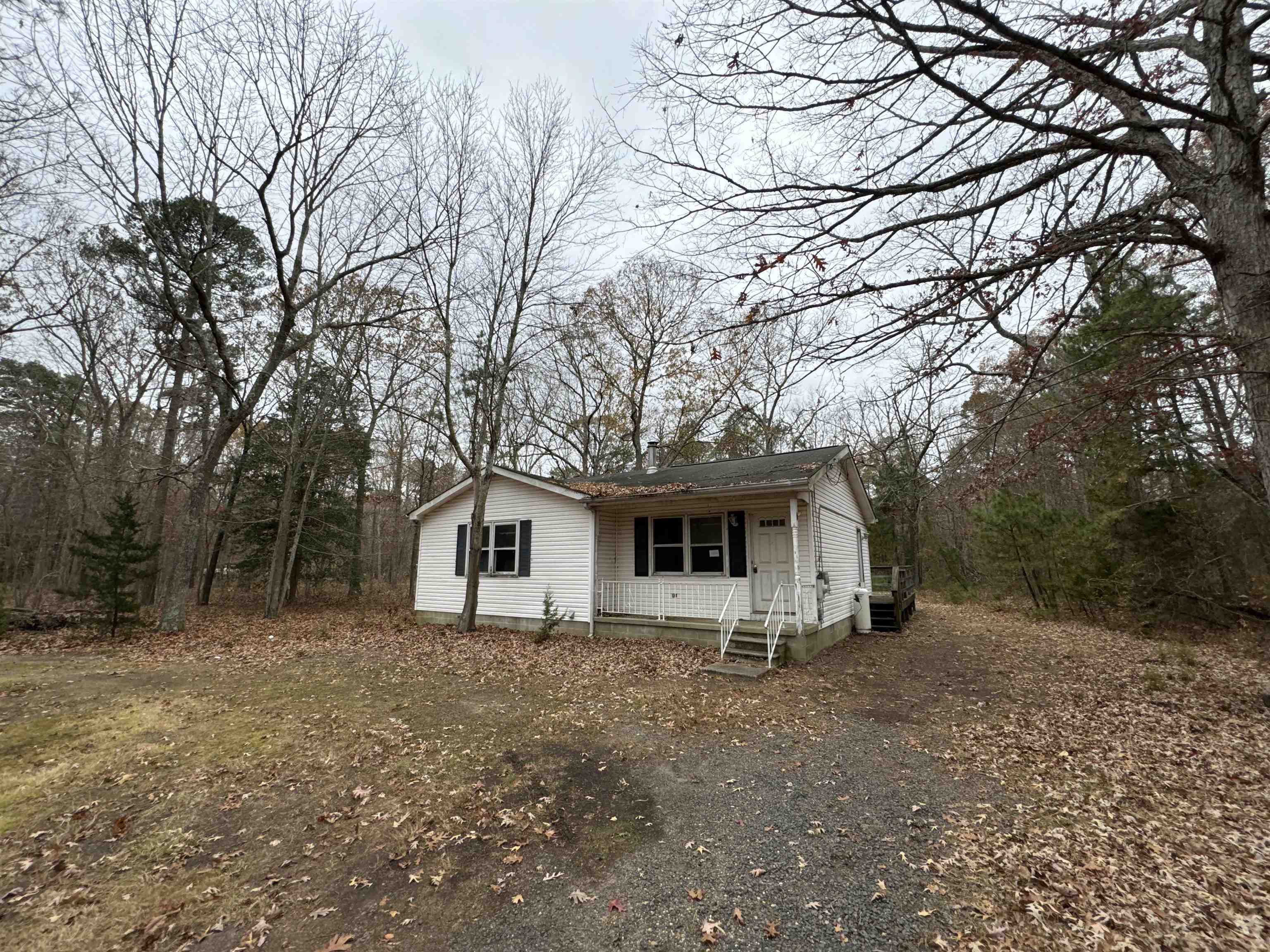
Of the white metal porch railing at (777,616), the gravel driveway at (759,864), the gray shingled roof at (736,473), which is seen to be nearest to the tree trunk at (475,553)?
the gray shingled roof at (736,473)

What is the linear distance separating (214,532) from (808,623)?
19.5 metres

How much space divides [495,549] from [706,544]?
5.28 meters

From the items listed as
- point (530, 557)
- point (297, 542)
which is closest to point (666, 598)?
point (530, 557)

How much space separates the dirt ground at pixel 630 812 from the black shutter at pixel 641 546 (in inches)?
156

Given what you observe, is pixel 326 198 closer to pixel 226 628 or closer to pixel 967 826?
pixel 226 628

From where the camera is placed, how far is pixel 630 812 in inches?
154

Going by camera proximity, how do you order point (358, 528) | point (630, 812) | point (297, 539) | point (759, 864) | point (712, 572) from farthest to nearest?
1. point (358, 528)
2. point (297, 539)
3. point (712, 572)
4. point (630, 812)
5. point (759, 864)

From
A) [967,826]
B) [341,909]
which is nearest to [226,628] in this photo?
[341,909]

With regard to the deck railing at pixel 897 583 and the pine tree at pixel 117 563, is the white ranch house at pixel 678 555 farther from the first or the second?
the pine tree at pixel 117 563

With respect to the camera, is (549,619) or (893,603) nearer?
(549,619)

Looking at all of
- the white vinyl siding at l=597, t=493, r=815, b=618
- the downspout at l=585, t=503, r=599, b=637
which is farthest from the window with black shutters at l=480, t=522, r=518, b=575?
the white vinyl siding at l=597, t=493, r=815, b=618

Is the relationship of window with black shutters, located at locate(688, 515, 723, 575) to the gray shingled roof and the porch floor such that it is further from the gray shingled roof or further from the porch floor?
the porch floor

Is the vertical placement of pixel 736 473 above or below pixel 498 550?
above

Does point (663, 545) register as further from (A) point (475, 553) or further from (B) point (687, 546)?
(A) point (475, 553)
